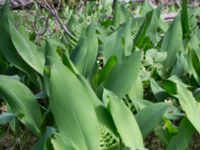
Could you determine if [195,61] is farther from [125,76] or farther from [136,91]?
[125,76]

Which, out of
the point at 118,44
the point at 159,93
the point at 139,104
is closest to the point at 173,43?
the point at 118,44

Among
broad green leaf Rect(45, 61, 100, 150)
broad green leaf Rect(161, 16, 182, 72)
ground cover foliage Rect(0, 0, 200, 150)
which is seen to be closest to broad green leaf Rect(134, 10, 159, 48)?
ground cover foliage Rect(0, 0, 200, 150)

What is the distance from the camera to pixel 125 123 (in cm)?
158

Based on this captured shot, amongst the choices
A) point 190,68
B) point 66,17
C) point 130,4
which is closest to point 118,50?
point 190,68

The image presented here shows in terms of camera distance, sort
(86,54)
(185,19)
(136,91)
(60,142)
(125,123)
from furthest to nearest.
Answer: (185,19), (86,54), (136,91), (125,123), (60,142)

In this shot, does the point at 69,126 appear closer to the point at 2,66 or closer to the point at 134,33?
the point at 2,66

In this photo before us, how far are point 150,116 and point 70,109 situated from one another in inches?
12.6

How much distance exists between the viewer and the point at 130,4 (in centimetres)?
466

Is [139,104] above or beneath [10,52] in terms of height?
beneath

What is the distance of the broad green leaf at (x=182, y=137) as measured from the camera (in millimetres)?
1643

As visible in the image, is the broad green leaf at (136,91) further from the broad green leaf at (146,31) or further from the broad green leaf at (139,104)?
the broad green leaf at (146,31)

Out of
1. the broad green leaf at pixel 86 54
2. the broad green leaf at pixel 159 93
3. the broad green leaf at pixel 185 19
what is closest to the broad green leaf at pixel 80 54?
the broad green leaf at pixel 86 54

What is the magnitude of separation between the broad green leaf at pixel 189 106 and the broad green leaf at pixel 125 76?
0.22 metres

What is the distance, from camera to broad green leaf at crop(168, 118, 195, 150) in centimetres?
164
